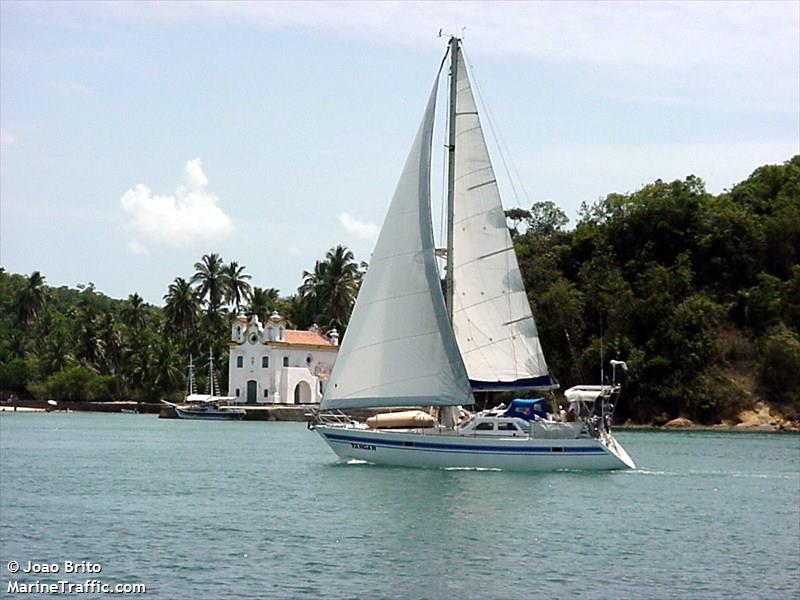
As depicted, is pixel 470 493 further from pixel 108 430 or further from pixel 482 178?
pixel 108 430

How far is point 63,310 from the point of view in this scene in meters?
142

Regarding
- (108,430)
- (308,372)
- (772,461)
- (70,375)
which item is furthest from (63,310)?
(772,461)

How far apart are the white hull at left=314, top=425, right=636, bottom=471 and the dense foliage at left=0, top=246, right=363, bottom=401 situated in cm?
7130

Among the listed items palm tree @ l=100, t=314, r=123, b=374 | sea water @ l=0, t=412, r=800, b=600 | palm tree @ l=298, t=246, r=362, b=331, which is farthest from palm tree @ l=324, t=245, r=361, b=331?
sea water @ l=0, t=412, r=800, b=600

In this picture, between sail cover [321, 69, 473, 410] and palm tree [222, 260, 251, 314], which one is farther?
palm tree [222, 260, 251, 314]

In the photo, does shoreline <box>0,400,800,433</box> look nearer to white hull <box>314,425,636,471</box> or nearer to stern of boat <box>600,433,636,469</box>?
white hull <box>314,425,636,471</box>

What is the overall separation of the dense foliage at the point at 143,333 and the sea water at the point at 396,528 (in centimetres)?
6317

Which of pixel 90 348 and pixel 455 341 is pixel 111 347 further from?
pixel 455 341

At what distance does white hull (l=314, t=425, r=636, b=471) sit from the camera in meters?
40.8

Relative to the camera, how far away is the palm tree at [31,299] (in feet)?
410

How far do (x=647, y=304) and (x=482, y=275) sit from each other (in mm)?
49383

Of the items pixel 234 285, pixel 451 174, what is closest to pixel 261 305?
pixel 234 285

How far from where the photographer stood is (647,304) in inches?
3511

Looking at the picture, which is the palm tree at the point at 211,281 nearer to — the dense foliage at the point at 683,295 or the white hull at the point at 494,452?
the dense foliage at the point at 683,295
